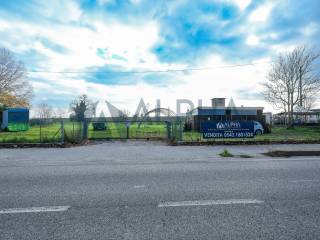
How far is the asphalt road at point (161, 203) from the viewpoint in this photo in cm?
340

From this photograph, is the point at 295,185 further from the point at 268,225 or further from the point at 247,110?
the point at 247,110

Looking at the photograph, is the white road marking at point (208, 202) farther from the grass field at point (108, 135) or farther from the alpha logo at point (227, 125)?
the grass field at point (108, 135)

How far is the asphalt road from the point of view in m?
3.40

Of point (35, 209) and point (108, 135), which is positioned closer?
point (35, 209)

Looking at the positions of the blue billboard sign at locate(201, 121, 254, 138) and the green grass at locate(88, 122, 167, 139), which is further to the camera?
the green grass at locate(88, 122, 167, 139)

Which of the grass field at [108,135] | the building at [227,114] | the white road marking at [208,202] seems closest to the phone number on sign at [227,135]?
the grass field at [108,135]

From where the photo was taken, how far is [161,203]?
4.53 metres

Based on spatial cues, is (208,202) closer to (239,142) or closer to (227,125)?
(239,142)

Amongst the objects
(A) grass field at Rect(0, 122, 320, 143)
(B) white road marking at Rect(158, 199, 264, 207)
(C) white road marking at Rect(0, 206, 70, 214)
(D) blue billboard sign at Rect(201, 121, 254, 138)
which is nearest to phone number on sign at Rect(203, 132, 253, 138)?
(D) blue billboard sign at Rect(201, 121, 254, 138)

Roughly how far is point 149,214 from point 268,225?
1.89 meters

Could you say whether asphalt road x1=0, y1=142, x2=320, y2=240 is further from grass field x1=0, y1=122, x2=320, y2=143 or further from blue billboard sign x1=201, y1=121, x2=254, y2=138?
grass field x1=0, y1=122, x2=320, y2=143

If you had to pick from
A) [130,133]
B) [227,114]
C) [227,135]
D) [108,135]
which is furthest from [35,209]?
[227,114]

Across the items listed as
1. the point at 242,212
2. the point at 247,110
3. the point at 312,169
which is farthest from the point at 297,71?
the point at 242,212

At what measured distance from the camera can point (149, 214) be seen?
4008 mm
